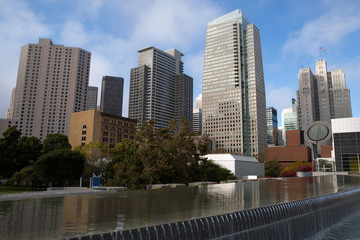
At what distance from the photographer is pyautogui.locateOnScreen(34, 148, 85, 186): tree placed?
115 ft

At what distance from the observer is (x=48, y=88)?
17788 centimetres

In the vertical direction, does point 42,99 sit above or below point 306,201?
above

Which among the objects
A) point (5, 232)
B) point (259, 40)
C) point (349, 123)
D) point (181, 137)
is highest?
point (259, 40)

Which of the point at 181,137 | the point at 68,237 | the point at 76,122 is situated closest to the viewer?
the point at 68,237

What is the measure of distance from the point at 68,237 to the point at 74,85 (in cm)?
19052

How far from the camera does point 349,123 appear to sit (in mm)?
80688

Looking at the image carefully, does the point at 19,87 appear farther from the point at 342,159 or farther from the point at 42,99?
the point at 342,159

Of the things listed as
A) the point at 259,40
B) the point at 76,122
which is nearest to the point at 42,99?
the point at 76,122

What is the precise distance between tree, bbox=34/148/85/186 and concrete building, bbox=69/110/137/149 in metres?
82.2

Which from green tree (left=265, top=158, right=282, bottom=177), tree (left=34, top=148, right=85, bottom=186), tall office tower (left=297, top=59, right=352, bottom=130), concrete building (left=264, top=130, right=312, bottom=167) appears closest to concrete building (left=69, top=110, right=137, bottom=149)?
green tree (left=265, top=158, right=282, bottom=177)

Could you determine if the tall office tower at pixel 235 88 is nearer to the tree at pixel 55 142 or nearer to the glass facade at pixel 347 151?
Answer: the glass facade at pixel 347 151

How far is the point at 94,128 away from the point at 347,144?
96430 mm

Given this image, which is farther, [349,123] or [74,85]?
[74,85]

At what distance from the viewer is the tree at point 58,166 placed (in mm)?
35116
